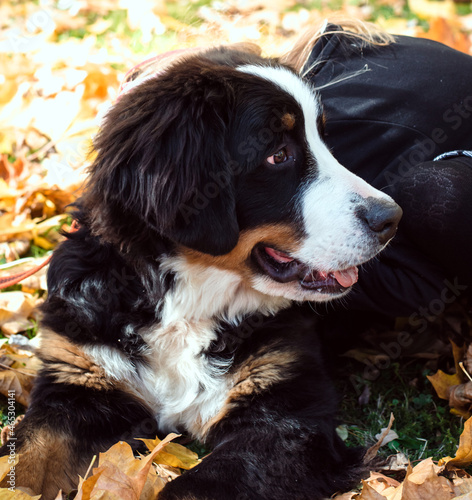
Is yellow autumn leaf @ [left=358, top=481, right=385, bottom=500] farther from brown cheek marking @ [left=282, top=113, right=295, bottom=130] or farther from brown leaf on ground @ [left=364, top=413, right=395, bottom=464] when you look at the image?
brown cheek marking @ [left=282, top=113, right=295, bottom=130]

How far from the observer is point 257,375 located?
2.45m

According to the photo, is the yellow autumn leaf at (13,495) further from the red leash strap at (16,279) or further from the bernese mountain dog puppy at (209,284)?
the red leash strap at (16,279)

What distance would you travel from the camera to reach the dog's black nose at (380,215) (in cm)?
234

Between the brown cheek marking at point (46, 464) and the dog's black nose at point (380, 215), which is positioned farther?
the dog's black nose at point (380, 215)

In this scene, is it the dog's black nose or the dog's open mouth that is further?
the dog's open mouth

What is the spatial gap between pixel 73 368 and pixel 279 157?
1159 millimetres

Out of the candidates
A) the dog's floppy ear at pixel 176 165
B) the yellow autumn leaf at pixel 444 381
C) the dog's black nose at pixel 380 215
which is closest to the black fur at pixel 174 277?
the dog's floppy ear at pixel 176 165

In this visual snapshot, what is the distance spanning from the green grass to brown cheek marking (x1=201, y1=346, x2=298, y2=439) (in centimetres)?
45

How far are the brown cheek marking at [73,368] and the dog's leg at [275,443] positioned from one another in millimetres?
484

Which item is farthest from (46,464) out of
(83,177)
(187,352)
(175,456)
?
(83,177)

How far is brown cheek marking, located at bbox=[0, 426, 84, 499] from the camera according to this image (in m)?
2.20

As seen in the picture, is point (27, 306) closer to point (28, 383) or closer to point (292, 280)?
point (28, 383)

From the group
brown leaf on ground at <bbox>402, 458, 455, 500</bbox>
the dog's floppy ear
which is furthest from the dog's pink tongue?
brown leaf on ground at <bbox>402, 458, 455, 500</bbox>

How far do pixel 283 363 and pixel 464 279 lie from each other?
1.04 m
